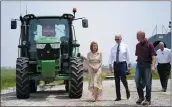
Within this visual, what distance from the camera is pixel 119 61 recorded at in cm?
1188

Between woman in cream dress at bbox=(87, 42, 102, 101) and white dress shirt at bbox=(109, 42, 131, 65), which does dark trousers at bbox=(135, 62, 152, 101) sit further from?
woman in cream dress at bbox=(87, 42, 102, 101)

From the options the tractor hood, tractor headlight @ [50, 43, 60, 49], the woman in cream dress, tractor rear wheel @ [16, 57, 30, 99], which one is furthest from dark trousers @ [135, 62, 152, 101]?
tractor rear wheel @ [16, 57, 30, 99]

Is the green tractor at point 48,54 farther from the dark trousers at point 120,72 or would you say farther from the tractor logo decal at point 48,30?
the dark trousers at point 120,72

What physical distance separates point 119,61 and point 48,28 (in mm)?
3973

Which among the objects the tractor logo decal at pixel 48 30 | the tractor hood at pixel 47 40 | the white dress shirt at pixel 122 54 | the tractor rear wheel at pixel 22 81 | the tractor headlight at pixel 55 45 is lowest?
the tractor rear wheel at pixel 22 81

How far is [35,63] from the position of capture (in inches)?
545

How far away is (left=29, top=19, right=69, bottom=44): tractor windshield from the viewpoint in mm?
14852

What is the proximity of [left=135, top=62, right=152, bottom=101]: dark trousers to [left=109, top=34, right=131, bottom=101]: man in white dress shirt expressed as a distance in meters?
0.80

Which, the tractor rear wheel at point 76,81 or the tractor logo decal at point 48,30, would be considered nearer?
the tractor rear wheel at point 76,81

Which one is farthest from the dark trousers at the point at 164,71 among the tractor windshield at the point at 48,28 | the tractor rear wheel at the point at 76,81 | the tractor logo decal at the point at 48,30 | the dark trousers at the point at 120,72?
the tractor logo decal at the point at 48,30

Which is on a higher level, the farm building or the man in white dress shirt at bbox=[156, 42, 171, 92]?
the farm building

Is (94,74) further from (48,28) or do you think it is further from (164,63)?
(164,63)

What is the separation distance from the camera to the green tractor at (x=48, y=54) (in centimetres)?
1311

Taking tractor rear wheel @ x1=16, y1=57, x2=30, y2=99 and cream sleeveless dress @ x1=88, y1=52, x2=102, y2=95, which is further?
tractor rear wheel @ x1=16, y1=57, x2=30, y2=99
